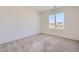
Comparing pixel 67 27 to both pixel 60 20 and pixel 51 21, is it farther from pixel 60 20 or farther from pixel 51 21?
pixel 51 21

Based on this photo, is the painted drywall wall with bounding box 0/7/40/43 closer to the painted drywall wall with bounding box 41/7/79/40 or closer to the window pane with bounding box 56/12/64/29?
the painted drywall wall with bounding box 41/7/79/40

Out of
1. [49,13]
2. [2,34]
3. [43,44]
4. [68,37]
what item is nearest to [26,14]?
[49,13]

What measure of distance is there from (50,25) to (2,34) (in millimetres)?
1113

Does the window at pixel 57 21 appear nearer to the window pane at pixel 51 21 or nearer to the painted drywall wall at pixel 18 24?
the window pane at pixel 51 21

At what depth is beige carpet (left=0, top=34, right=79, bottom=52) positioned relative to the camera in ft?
5.46

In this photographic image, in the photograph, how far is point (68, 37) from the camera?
5.63ft

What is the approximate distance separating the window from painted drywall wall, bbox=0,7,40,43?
33 cm

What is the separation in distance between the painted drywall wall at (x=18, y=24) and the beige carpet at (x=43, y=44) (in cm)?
14

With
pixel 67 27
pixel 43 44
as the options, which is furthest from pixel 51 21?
pixel 43 44

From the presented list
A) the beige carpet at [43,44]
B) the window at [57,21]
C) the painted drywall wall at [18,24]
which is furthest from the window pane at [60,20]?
the painted drywall wall at [18,24]

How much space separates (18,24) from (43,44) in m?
0.81

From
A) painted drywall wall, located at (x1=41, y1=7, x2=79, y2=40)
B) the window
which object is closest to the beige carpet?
painted drywall wall, located at (x1=41, y1=7, x2=79, y2=40)

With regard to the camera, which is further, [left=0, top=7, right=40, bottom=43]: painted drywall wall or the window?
[left=0, top=7, right=40, bottom=43]: painted drywall wall
